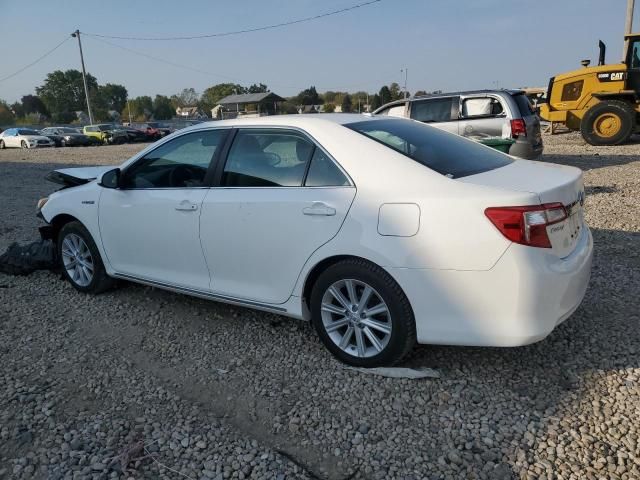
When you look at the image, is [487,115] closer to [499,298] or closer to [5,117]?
[499,298]

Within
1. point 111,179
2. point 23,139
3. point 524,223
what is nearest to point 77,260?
point 111,179

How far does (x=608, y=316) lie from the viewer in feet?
12.2

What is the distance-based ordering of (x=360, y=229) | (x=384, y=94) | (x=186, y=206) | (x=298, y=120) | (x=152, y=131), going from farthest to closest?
(x=384, y=94)
(x=152, y=131)
(x=186, y=206)
(x=298, y=120)
(x=360, y=229)

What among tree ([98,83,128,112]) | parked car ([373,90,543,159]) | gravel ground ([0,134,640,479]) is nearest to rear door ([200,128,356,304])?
gravel ground ([0,134,640,479])

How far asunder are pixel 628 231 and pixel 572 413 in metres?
4.04

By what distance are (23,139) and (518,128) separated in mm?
31876

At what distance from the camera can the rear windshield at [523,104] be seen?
33.5ft

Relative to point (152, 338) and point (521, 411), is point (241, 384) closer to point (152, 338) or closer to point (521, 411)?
point (152, 338)

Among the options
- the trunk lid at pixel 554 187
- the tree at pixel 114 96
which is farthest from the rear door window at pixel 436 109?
the tree at pixel 114 96

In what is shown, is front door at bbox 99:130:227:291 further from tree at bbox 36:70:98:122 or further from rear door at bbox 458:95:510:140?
tree at bbox 36:70:98:122

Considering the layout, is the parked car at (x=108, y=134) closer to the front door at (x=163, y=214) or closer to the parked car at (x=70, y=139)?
the parked car at (x=70, y=139)

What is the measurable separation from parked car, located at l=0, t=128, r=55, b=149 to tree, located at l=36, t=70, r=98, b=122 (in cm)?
6946

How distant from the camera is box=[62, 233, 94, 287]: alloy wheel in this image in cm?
466

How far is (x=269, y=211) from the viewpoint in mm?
3309
